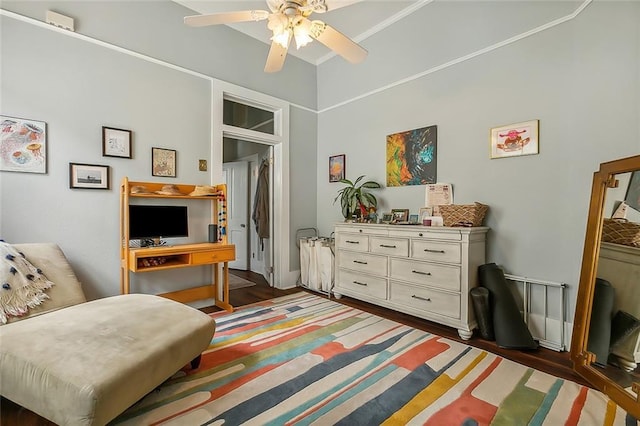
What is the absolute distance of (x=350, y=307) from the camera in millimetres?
3170

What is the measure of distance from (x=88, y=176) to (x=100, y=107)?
652 millimetres

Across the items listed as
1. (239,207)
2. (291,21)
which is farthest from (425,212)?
(239,207)

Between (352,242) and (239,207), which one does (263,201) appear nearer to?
(239,207)

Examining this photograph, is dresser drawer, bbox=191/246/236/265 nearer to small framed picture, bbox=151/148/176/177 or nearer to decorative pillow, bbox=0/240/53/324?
small framed picture, bbox=151/148/176/177

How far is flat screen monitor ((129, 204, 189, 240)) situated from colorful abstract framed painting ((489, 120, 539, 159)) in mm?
3201

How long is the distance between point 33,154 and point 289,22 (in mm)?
2326

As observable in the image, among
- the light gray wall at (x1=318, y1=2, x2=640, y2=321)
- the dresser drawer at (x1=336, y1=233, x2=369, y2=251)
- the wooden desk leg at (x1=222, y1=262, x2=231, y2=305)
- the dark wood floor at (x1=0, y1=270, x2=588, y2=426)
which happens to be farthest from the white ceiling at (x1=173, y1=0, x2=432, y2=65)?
the dark wood floor at (x1=0, y1=270, x2=588, y2=426)

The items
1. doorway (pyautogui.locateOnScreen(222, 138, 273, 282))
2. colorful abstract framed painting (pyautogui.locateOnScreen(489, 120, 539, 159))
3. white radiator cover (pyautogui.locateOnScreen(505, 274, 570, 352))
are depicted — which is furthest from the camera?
doorway (pyautogui.locateOnScreen(222, 138, 273, 282))

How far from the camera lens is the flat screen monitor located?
9.12 feet

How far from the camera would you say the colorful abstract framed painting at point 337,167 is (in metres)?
4.00

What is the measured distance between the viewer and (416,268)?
8.90ft

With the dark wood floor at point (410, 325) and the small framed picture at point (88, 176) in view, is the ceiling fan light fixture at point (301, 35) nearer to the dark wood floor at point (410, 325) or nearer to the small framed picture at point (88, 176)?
the small framed picture at point (88, 176)

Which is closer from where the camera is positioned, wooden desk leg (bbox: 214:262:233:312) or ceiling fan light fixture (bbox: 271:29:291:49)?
ceiling fan light fixture (bbox: 271:29:291:49)

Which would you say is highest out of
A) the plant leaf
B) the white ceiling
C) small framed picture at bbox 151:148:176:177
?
the white ceiling
